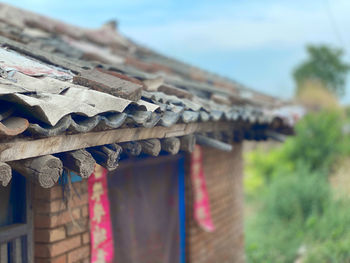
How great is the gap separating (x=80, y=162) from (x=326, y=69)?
37.0 metres

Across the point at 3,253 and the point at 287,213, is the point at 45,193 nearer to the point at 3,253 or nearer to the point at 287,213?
the point at 3,253

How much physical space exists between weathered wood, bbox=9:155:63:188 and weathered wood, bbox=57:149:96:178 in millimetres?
131

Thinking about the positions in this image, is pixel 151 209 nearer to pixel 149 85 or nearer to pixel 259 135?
pixel 149 85

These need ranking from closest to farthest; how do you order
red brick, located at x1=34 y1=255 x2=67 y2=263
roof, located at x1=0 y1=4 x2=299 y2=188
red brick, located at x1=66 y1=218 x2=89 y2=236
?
roof, located at x1=0 y1=4 x2=299 y2=188 → red brick, located at x1=34 y1=255 x2=67 y2=263 → red brick, located at x1=66 y1=218 x2=89 y2=236

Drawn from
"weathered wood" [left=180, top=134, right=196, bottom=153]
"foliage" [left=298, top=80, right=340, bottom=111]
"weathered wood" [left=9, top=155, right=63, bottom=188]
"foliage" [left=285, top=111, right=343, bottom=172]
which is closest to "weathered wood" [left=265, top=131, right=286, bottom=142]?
"weathered wood" [left=180, top=134, right=196, bottom=153]

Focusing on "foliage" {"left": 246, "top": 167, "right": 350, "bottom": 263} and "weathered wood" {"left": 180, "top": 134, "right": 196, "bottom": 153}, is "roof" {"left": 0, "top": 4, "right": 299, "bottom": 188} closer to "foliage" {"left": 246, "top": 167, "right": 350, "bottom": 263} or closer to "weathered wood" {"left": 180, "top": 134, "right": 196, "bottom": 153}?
"weathered wood" {"left": 180, "top": 134, "right": 196, "bottom": 153}

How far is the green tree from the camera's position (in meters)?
35.6

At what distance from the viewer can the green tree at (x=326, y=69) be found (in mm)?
35594

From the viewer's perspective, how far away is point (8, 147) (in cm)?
182

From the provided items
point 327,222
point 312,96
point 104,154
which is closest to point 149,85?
point 104,154

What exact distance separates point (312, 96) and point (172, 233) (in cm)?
2876

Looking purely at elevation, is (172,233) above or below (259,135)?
below

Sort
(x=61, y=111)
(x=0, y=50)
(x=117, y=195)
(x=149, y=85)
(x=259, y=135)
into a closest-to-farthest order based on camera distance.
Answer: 1. (x=61, y=111)
2. (x=0, y=50)
3. (x=149, y=85)
4. (x=117, y=195)
5. (x=259, y=135)

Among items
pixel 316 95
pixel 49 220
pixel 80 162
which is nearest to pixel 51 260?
pixel 49 220
